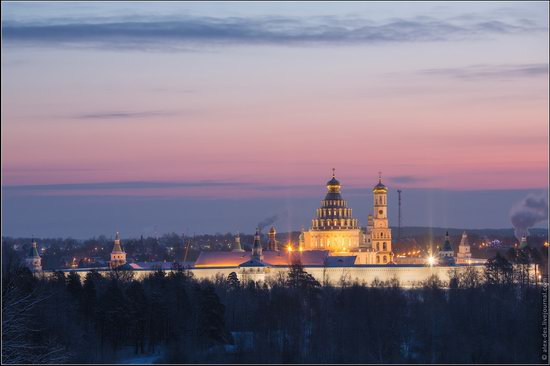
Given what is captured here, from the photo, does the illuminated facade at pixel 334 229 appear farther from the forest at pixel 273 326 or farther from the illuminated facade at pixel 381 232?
the forest at pixel 273 326

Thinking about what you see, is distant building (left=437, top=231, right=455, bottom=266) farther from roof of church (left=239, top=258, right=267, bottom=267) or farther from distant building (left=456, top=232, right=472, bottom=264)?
roof of church (left=239, top=258, right=267, bottom=267)

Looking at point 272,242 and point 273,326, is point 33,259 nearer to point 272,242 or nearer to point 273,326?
point 272,242

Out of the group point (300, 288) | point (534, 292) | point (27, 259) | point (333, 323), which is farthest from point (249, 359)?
point (27, 259)

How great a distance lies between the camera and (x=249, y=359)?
67062 millimetres

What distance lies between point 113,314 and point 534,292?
25.1 m

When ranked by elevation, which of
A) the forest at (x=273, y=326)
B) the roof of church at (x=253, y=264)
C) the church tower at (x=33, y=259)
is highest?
the church tower at (x=33, y=259)

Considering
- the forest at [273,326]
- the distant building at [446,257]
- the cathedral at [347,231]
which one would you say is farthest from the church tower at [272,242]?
the forest at [273,326]

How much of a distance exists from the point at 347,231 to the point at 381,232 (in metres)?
5.48

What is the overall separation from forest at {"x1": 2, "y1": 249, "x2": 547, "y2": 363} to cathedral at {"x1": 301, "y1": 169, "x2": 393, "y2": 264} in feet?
216

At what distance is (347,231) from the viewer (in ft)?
520

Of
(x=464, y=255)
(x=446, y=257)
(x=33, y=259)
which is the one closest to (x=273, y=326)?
(x=33, y=259)

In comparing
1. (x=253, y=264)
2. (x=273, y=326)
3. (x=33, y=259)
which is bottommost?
(x=273, y=326)

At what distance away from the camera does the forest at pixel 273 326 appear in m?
66.6

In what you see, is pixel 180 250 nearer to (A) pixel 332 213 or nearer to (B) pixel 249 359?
(A) pixel 332 213
